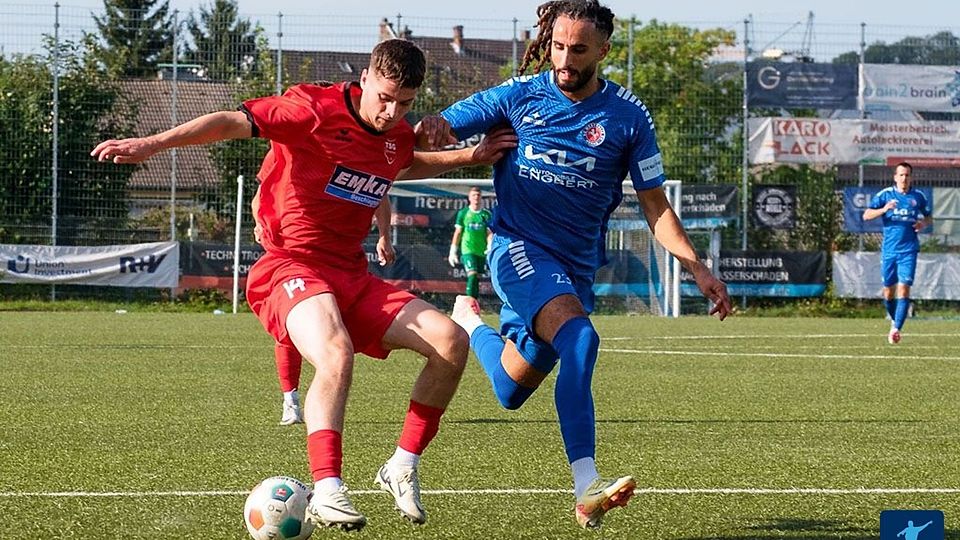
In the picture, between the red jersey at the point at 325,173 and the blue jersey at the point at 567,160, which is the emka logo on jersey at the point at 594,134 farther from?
the red jersey at the point at 325,173

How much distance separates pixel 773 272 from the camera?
23344 mm

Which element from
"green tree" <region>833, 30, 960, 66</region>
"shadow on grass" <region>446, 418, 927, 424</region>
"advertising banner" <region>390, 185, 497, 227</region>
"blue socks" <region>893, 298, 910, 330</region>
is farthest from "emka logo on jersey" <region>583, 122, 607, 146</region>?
"green tree" <region>833, 30, 960, 66</region>

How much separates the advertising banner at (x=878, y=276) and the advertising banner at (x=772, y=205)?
3.34ft

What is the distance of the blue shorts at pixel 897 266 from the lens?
1759cm

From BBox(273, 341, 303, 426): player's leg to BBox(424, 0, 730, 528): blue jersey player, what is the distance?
220cm

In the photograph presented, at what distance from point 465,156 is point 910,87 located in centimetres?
2071

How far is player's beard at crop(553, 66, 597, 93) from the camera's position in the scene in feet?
18.0

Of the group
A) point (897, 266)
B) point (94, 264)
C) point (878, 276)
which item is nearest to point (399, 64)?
point (897, 266)

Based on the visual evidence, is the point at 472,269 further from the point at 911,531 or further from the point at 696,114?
the point at 911,531

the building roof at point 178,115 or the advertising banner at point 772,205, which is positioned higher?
the building roof at point 178,115

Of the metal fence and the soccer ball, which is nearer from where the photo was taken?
the soccer ball

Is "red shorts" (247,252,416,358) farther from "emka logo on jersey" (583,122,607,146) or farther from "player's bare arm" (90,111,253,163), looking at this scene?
"emka logo on jersey" (583,122,607,146)

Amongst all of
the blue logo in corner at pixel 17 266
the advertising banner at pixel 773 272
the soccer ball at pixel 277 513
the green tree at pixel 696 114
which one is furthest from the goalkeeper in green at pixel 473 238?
the soccer ball at pixel 277 513

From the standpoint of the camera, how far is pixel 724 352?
14.2 m
